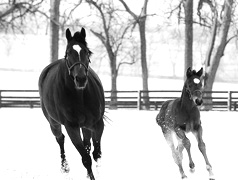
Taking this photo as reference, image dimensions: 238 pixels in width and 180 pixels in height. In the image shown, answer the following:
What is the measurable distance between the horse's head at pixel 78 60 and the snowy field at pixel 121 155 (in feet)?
6.24

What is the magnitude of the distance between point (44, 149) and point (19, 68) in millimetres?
65813

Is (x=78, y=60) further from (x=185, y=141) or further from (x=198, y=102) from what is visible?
(x=185, y=141)

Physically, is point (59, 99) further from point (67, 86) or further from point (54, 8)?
point (54, 8)

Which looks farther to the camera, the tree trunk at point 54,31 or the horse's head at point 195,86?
the tree trunk at point 54,31

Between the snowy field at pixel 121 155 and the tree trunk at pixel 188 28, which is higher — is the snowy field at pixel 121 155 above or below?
below

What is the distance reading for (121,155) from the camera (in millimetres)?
10148

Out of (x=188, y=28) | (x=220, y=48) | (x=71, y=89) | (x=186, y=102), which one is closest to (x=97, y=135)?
(x=71, y=89)

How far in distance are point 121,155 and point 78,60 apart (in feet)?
13.1

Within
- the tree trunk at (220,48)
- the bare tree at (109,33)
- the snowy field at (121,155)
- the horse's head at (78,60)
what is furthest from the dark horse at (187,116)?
the bare tree at (109,33)

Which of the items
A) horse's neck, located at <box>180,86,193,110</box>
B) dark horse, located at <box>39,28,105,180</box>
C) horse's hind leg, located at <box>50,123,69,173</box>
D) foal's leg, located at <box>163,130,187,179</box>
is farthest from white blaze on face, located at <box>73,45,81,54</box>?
foal's leg, located at <box>163,130,187,179</box>

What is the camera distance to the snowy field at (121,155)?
26.3 ft

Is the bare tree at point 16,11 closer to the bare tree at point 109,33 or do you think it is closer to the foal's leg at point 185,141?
the bare tree at point 109,33

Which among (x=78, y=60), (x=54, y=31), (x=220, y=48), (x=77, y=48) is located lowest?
(x=78, y=60)

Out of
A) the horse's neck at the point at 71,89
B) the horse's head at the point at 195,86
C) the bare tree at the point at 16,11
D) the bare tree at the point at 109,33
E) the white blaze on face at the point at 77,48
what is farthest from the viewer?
the bare tree at the point at 109,33
